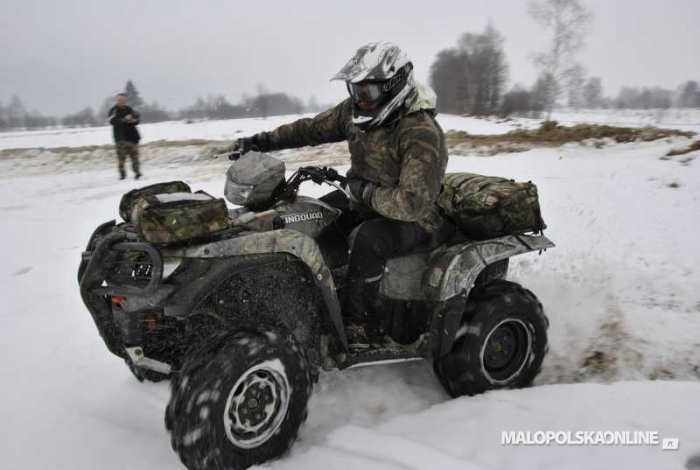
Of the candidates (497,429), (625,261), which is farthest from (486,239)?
(625,261)

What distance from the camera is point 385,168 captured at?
349 centimetres

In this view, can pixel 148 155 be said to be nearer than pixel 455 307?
No

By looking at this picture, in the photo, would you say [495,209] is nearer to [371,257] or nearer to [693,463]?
[371,257]

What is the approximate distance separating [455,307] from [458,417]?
68 centimetres

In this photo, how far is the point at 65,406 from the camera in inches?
134

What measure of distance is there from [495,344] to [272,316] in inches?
62.3

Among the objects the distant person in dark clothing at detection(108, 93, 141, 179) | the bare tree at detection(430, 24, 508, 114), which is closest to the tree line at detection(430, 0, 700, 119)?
the bare tree at detection(430, 24, 508, 114)

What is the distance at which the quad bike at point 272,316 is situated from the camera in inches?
102

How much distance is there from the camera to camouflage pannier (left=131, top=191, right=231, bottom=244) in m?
2.60

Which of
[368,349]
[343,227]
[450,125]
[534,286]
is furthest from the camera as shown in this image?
[450,125]

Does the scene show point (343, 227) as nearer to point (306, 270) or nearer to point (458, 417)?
point (306, 270)

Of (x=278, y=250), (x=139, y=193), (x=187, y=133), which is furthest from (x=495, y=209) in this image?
(x=187, y=133)

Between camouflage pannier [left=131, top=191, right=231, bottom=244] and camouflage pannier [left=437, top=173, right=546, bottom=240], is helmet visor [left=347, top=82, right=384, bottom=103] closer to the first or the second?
camouflage pannier [left=437, top=173, right=546, bottom=240]

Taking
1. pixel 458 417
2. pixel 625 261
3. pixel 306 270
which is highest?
pixel 306 270
